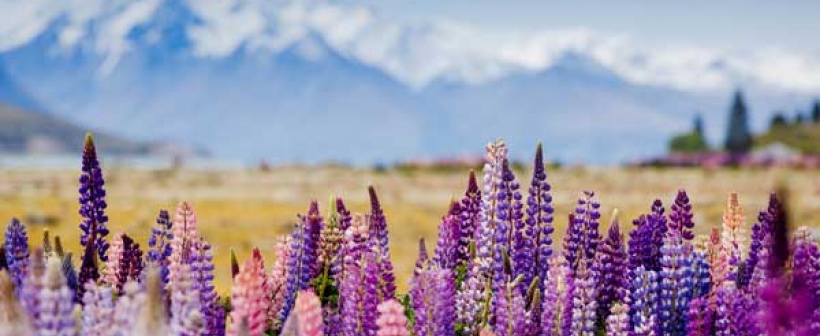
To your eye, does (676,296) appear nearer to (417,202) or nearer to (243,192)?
(417,202)

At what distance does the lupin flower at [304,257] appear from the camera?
5102 millimetres

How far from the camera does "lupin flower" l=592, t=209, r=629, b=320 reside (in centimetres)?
500

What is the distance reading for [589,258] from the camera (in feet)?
17.1

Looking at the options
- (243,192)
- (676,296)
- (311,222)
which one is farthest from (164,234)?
(243,192)

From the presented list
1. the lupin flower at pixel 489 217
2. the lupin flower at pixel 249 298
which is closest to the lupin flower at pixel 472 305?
the lupin flower at pixel 489 217

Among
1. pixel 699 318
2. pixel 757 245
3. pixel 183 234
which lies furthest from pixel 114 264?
pixel 757 245

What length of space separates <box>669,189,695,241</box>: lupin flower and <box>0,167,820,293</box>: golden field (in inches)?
1254

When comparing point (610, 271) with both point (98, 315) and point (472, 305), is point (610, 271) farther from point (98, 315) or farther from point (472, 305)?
point (98, 315)

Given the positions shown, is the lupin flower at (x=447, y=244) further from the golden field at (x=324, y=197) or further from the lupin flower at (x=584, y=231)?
the golden field at (x=324, y=197)

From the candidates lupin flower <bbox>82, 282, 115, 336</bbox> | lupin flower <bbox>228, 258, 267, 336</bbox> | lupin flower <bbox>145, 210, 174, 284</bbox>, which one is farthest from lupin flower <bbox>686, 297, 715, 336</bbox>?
lupin flower <bbox>145, 210, 174, 284</bbox>

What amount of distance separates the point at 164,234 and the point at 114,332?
1.73 metres

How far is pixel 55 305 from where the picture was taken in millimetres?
3068

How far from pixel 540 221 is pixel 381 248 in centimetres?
85

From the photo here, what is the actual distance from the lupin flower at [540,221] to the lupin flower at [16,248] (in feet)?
6.65
